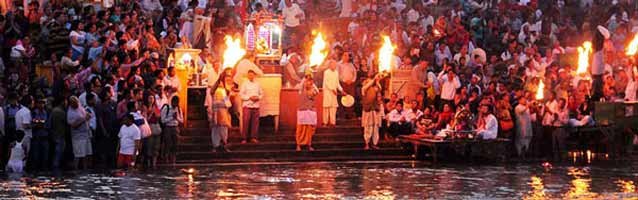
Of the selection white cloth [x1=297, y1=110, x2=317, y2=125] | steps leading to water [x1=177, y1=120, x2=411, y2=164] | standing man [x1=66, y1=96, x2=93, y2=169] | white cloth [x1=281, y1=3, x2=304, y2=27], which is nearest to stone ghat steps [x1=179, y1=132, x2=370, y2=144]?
steps leading to water [x1=177, y1=120, x2=411, y2=164]

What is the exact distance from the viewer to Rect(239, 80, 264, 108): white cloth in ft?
86.7

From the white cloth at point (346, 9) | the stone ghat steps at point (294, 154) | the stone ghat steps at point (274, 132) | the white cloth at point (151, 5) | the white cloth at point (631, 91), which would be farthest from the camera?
the white cloth at point (346, 9)

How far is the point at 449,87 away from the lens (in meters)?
28.3

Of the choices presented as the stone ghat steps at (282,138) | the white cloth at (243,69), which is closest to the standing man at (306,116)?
the stone ghat steps at (282,138)

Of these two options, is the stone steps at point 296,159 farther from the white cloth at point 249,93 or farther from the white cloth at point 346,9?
the white cloth at point 346,9

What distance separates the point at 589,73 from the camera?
100 feet

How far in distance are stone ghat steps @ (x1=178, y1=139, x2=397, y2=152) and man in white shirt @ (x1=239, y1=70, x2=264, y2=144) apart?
152 millimetres

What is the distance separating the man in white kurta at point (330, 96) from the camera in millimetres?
27422

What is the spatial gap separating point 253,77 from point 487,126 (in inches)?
183

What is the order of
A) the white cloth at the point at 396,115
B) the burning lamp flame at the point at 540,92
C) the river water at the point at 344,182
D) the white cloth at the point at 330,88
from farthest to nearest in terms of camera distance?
the burning lamp flame at the point at 540,92 < the white cloth at the point at 330,88 < the white cloth at the point at 396,115 < the river water at the point at 344,182

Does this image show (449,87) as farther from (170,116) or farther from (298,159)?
(170,116)

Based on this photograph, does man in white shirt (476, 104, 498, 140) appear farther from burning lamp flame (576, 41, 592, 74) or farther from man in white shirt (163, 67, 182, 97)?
man in white shirt (163, 67, 182, 97)

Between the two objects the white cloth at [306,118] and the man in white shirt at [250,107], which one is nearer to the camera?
the white cloth at [306,118]

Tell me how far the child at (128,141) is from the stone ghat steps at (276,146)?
72.3 inches
